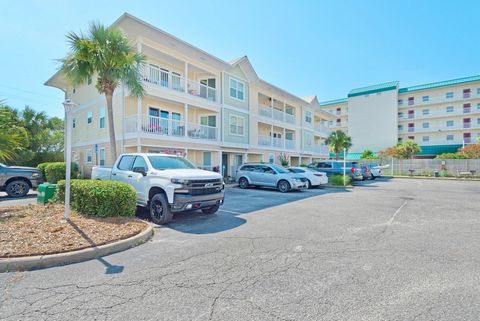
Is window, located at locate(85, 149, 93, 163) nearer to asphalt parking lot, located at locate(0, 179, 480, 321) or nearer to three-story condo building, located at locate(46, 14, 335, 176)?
three-story condo building, located at locate(46, 14, 335, 176)

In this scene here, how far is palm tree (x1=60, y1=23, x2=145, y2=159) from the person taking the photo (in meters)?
11.6

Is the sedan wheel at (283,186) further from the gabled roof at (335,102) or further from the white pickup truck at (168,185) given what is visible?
the gabled roof at (335,102)

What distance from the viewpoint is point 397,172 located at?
32.9 m

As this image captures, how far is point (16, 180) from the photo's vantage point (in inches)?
485

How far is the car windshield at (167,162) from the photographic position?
8.44 metres

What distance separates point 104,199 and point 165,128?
9.94 m

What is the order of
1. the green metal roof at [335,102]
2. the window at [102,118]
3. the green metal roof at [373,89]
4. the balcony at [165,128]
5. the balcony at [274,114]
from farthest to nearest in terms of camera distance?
the green metal roof at [335,102]
the green metal roof at [373,89]
the balcony at [274,114]
the window at [102,118]
the balcony at [165,128]

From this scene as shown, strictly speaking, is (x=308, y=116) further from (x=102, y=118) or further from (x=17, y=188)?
(x=17, y=188)

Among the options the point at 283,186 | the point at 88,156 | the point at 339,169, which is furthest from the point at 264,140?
the point at 88,156

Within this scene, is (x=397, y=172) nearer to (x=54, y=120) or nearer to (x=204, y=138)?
(x=204, y=138)

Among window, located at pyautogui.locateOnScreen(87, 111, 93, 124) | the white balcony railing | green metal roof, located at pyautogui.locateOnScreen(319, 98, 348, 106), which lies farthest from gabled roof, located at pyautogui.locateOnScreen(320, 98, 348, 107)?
window, located at pyautogui.locateOnScreen(87, 111, 93, 124)

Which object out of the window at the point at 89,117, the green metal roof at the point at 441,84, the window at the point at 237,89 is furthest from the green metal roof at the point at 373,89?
the window at the point at 89,117

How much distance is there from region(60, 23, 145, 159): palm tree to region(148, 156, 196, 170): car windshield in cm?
504

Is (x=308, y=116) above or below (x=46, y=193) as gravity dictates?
above
